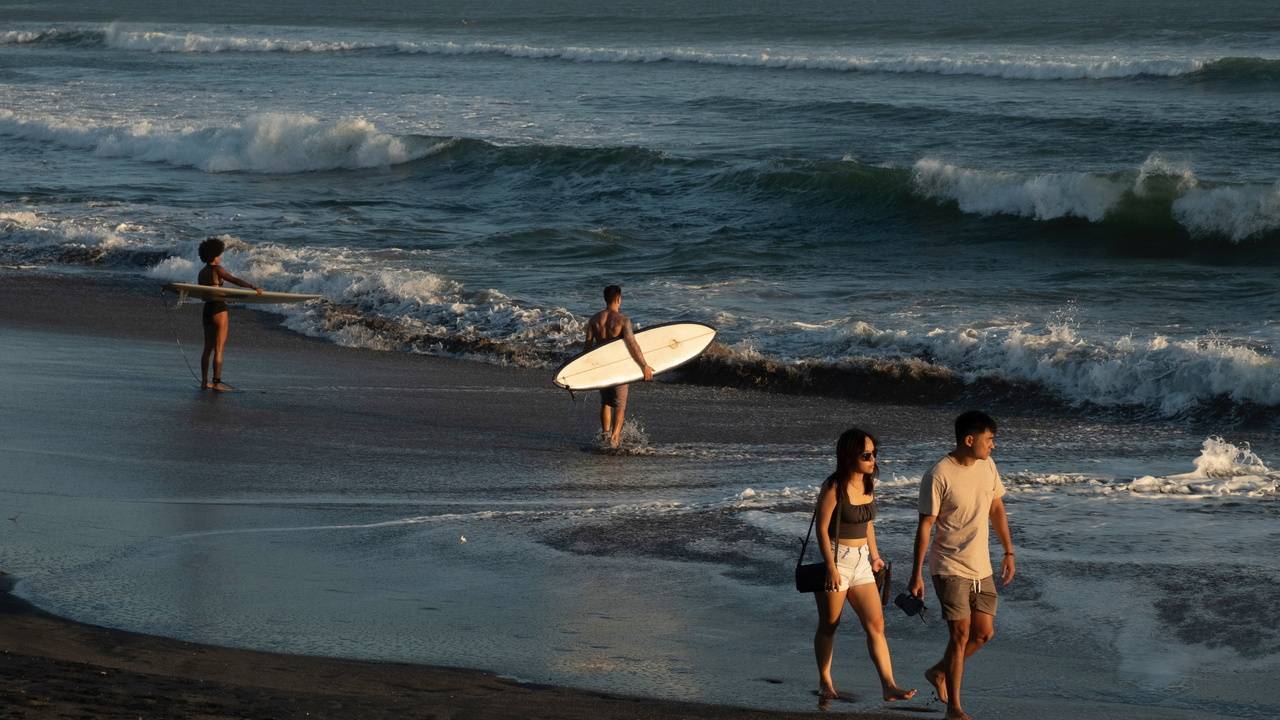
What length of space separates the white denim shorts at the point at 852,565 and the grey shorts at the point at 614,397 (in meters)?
5.18

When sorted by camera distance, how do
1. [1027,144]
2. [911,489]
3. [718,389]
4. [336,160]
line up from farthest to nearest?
[336,160] < [1027,144] < [718,389] < [911,489]

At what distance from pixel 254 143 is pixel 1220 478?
82.2ft

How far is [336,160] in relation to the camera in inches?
1258

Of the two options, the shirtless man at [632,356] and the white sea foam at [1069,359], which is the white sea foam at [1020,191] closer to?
the white sea foam at [1069,359]

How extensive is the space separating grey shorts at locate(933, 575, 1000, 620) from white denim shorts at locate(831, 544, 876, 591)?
0.97 ft

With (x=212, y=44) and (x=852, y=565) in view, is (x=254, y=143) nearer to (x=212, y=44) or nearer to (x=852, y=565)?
(x=852, y=565)

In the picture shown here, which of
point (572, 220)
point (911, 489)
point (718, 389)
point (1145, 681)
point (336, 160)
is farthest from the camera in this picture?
point (336, 160)

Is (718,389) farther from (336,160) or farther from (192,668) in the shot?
(336,160)

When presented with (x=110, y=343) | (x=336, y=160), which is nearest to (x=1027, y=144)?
(x=336, y=160)

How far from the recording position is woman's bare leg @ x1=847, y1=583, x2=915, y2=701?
6309 millimetres

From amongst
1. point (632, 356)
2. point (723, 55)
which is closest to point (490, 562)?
point (632, 356)

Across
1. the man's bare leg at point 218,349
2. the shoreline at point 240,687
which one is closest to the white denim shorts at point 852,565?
the shoreline at point 240,687

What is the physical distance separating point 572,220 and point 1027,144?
31.4 feet

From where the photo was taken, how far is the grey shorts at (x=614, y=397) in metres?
11.5
